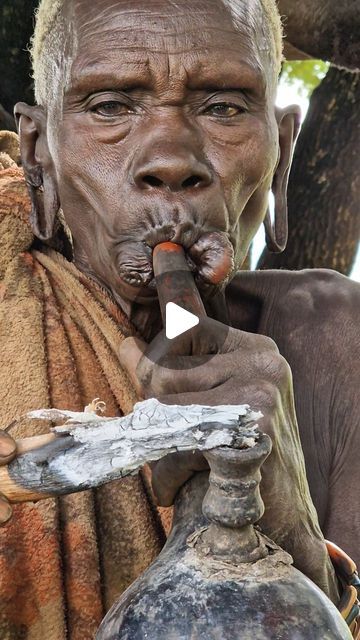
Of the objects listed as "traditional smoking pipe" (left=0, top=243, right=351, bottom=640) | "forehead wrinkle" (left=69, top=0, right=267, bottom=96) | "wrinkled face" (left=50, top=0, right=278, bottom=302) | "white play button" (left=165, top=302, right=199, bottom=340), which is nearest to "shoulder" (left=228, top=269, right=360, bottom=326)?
"wrinkled face" (left=50, top=0, right=278, bottom=302)

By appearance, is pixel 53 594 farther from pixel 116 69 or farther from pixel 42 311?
pixel 116 69

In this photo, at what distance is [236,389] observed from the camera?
212cm

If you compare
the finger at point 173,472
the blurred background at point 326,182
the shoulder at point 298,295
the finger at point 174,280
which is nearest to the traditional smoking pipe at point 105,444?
the finger at point 173,472

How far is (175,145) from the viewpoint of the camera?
246 cm

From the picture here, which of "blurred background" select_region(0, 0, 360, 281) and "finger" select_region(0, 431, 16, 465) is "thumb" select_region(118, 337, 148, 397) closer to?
"finger" select_region(0, 431, 16, 465)

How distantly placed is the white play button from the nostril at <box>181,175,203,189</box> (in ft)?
1.41

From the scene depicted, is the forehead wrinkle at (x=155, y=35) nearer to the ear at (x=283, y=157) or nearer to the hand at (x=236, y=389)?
the ear at (x=283, y=157)

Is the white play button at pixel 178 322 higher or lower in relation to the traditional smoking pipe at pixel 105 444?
higher

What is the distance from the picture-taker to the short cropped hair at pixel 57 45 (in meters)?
2.70

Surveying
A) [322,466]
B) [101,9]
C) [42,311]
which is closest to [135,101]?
[101,9]

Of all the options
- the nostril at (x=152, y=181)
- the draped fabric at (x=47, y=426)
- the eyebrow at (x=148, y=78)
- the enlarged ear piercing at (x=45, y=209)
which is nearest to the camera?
the draped fabric at (x=47, y=426)

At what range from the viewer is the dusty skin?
7.11ft

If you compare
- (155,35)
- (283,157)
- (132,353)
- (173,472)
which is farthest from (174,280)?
(283,157)

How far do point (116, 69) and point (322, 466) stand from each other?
1.09 m
